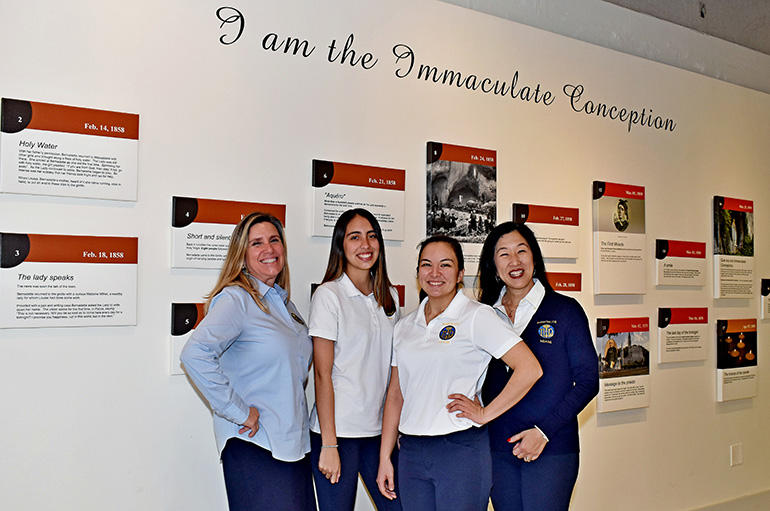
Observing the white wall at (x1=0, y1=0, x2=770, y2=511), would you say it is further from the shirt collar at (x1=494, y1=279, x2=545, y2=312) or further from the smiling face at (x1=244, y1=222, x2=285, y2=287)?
the shirt collar at (x1=494, y1=279, x2=545, y2=312)

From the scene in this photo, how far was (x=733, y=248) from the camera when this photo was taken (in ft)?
15.2

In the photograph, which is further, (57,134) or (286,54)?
(286,54)

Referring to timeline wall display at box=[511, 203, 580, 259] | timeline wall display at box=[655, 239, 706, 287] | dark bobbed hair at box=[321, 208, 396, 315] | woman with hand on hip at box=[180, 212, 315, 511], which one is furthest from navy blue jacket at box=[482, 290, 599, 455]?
timeline wall display at box=[655, 239, 706, 287]

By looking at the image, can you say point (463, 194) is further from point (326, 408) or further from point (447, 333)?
point (326, 408)

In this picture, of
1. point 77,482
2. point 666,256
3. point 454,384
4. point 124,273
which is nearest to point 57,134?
point 124,273

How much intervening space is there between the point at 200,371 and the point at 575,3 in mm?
3160

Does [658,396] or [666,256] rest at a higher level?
[666,256]

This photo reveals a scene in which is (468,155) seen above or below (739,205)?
above

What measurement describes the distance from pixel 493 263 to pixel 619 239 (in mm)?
1629

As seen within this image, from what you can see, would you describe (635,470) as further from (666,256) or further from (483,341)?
(483,341)

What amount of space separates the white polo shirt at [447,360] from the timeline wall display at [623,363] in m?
1.68

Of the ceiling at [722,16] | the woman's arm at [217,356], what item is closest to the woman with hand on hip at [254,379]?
the woman's arm at [217,356]

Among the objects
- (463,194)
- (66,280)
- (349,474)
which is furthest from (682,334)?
(66,280)

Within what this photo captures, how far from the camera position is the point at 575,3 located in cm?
407
